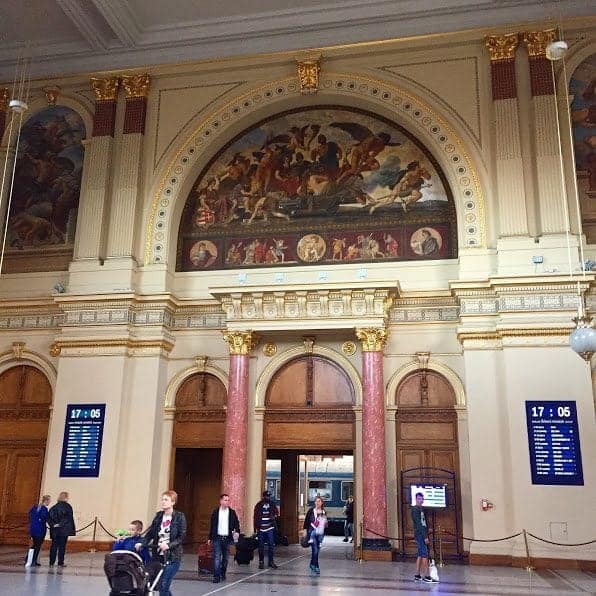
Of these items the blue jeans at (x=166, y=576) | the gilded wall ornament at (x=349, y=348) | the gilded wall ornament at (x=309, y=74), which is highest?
the gilded wall ornament at (x=309, y=74)

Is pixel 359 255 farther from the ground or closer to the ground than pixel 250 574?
farther from the ground

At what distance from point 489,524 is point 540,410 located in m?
2.40

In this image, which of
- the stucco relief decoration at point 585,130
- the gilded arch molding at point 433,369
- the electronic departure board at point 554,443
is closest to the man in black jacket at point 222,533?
the gilded arch molding at point 433,369

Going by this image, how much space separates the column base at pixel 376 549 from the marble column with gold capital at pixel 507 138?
22.3 ft

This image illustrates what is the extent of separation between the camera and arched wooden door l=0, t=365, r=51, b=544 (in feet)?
49.6

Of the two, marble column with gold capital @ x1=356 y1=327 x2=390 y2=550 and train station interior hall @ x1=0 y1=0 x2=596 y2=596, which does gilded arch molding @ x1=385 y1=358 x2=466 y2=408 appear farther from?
marble column with gold capital @ x1=356 y1=327 x2=390 y2=550

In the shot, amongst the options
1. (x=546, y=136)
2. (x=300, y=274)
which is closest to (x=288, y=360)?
(x=300, y=274)

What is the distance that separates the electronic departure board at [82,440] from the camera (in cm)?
1439

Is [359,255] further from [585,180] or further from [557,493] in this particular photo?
[557,493]

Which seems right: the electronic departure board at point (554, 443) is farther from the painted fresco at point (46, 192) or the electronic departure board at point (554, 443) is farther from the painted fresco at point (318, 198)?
the painted fresco at point (46, 192)

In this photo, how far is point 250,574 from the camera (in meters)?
10.8

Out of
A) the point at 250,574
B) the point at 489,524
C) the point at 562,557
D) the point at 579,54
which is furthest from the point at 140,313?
the point at 579,54

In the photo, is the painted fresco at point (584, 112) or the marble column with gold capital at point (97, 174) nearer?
the painted fresco at point (584, 112)

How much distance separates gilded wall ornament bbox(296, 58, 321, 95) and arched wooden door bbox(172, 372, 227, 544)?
727cm
